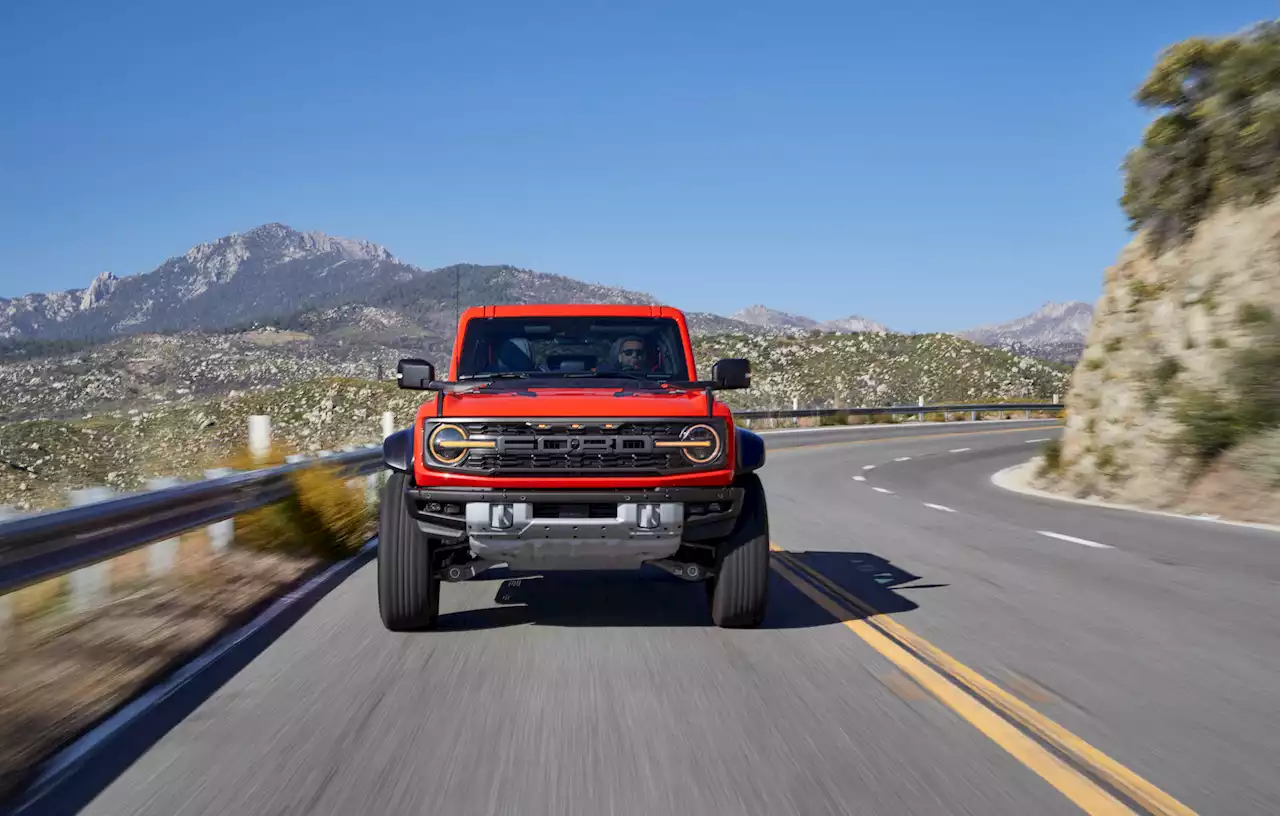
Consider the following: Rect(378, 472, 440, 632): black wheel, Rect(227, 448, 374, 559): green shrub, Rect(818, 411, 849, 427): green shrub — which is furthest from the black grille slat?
Rect(818, 411, 849, 427): green shrub

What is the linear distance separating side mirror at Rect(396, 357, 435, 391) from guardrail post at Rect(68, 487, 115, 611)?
1.86 metres

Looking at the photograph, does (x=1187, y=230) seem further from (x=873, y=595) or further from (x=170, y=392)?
(x=170, y=392)

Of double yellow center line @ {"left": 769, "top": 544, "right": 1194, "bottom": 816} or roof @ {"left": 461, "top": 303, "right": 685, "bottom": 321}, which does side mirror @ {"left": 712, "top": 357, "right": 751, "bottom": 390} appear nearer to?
roof @ {"left": 461, "top": 303, "right": 685, "bottom": 321}

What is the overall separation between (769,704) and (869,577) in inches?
168

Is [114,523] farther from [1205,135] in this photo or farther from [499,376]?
[1205,135]

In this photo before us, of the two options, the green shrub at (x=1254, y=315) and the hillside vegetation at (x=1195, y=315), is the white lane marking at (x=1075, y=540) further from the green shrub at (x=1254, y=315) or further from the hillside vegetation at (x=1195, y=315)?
the green shrub at (x=1254, y=315)

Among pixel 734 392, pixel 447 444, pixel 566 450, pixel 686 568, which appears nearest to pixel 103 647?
pixel 447 444

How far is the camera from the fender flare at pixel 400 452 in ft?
22.7

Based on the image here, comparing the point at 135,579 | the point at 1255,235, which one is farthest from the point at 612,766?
the point at 1255,235

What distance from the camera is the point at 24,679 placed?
5.89 meters

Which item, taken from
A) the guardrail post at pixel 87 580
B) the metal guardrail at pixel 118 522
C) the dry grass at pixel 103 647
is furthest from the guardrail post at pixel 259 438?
the guardrail post at pixel 87 580

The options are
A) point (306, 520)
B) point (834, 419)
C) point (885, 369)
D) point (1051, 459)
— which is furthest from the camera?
point (885, 369)

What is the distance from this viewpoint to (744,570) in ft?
23.0

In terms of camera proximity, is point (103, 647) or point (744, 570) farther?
point (744, 570)
